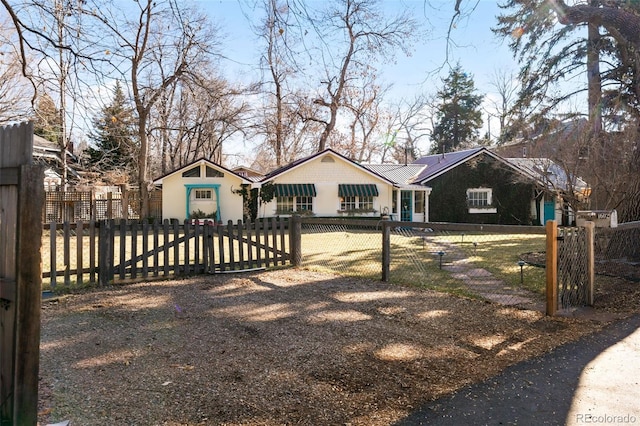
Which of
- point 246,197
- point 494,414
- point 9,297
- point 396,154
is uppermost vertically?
point 396,154

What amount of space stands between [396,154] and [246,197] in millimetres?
22089

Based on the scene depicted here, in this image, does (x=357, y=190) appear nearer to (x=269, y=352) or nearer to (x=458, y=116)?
(x=269, y=352)

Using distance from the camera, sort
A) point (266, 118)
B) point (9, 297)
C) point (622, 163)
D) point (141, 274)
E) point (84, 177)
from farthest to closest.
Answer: point (266, 118), point (84, 177), point (622, 163), point (141, 274), point (9, 297)

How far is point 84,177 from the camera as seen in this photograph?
95.1 feet

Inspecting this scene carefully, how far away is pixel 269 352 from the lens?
179 inches

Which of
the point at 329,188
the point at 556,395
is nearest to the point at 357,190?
the point at 329,188

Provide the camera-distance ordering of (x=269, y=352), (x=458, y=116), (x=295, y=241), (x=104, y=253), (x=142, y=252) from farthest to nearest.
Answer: (x=458, y=116) → (x=295, y=241) → (x=142, y=252) → (x=104, y=253) → (x=269, y=352)

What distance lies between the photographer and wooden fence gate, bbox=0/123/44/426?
2447mm

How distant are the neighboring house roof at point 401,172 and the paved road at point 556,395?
2164 cm

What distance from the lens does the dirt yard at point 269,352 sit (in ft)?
11.0

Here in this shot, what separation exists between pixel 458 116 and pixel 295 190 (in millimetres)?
30562

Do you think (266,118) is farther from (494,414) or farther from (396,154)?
(494,414)

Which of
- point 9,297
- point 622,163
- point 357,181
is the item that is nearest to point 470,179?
point 357,181

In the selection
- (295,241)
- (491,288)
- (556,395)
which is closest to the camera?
(556,395)
